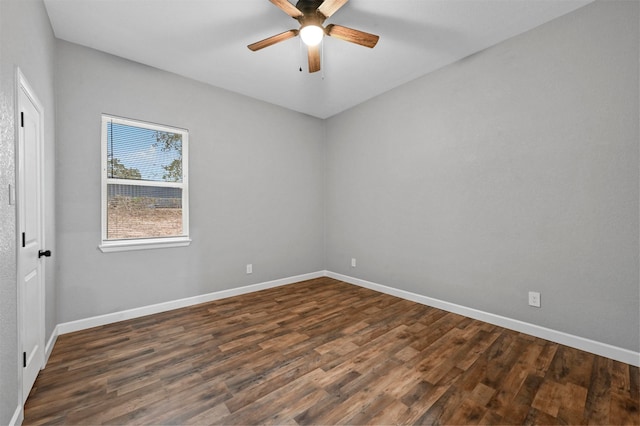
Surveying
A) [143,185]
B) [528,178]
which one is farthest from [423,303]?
[143,185]

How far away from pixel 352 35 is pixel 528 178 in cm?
214

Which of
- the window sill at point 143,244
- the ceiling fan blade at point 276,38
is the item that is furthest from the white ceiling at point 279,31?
the window sill at point 143,244

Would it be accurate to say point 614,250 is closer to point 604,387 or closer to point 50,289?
point 604,387

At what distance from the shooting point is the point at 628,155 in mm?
2156

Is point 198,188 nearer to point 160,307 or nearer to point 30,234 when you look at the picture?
point 160,307

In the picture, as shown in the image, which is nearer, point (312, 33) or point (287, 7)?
point (287, 7)

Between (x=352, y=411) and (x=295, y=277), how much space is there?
3.01 m

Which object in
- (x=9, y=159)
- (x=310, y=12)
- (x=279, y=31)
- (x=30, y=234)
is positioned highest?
(x=279, y=31)

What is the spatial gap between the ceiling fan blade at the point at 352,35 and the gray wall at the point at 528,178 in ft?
4.69

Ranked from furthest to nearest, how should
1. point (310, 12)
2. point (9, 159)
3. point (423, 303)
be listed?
point (423, 303) < point (310, 12) < point (9, 159)

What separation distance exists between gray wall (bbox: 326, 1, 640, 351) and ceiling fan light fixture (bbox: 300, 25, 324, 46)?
71.0 inches

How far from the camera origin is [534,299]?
8.61 ft

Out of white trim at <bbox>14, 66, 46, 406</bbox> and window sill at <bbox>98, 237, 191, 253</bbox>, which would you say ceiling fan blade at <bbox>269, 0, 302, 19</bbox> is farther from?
window sill at <bbox>98, 237, 191, 253</bbox>

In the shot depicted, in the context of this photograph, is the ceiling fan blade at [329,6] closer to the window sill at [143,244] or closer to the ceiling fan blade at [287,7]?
the ceiling fan blade at [287,7]
